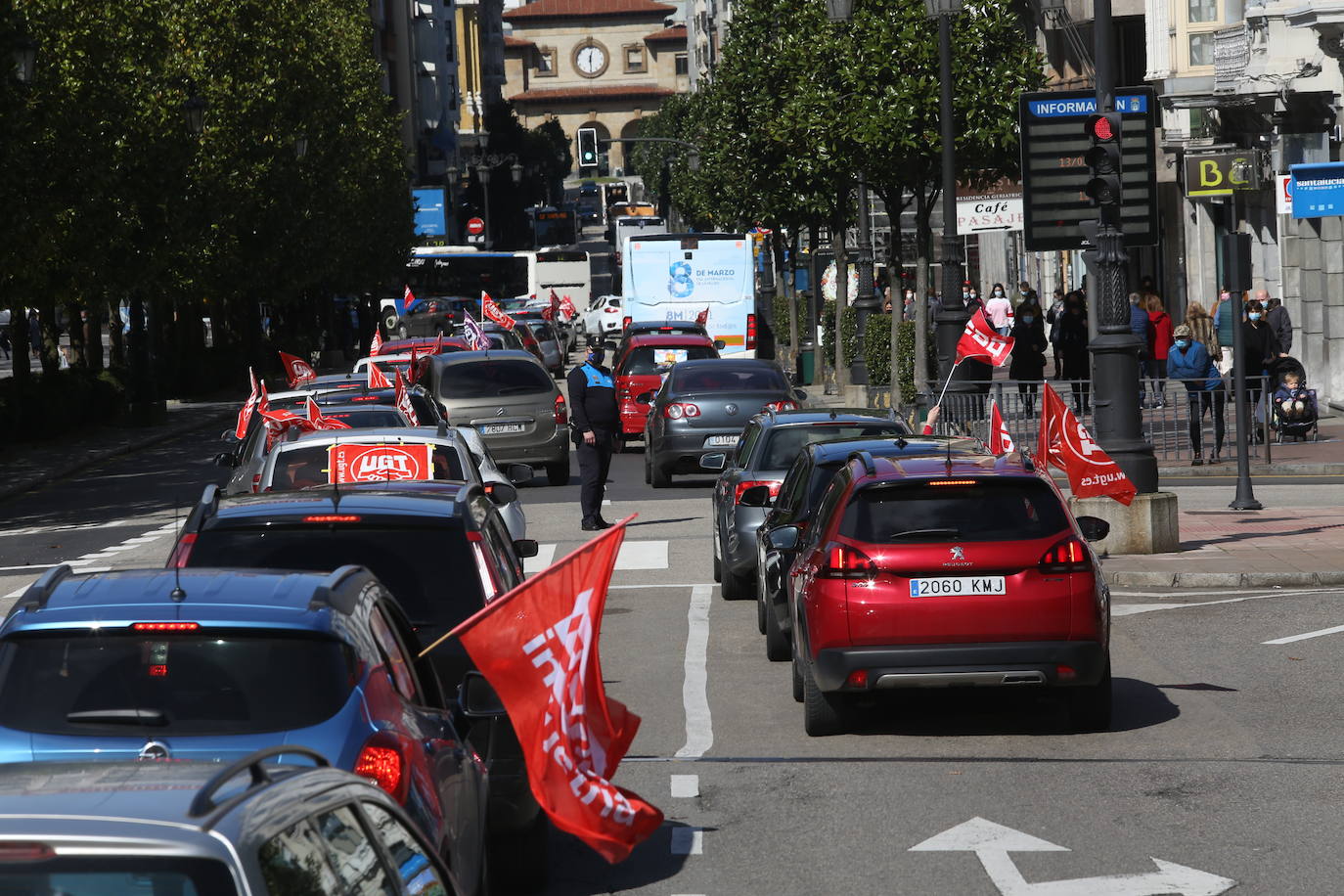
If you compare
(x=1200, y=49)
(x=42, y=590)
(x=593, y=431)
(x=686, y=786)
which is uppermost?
(x=1200, y=49)

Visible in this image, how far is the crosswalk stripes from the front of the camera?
19.0m

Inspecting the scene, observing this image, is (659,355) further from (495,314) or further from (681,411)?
(495,314)

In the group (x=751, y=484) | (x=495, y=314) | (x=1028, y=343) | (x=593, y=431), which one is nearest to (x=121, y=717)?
(x=751, y=484)

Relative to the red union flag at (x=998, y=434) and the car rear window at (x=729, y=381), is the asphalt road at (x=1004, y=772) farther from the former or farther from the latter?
the car rear window at (x=729, y=381)

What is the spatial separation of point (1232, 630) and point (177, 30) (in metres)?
37.3

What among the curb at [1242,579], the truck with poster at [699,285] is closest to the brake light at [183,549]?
the curb at [1242,579]

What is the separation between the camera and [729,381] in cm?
2636

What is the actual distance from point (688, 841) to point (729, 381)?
17.7 meters

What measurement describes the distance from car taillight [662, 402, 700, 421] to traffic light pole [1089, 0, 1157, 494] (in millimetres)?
Answer: 7447

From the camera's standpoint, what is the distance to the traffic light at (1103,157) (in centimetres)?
1884

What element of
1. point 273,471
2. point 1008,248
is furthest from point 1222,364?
point 1008,248

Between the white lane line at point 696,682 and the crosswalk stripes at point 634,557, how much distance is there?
5.45 feet

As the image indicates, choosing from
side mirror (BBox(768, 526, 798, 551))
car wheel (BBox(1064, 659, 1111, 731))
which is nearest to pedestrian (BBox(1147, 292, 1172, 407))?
side mirror (BBox(768, 526, 798, 551))

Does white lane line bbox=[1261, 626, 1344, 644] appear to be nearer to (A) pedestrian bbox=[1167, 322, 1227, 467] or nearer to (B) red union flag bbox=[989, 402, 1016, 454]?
(B) red union flag bbox=[989, 402, 1016, 454]
